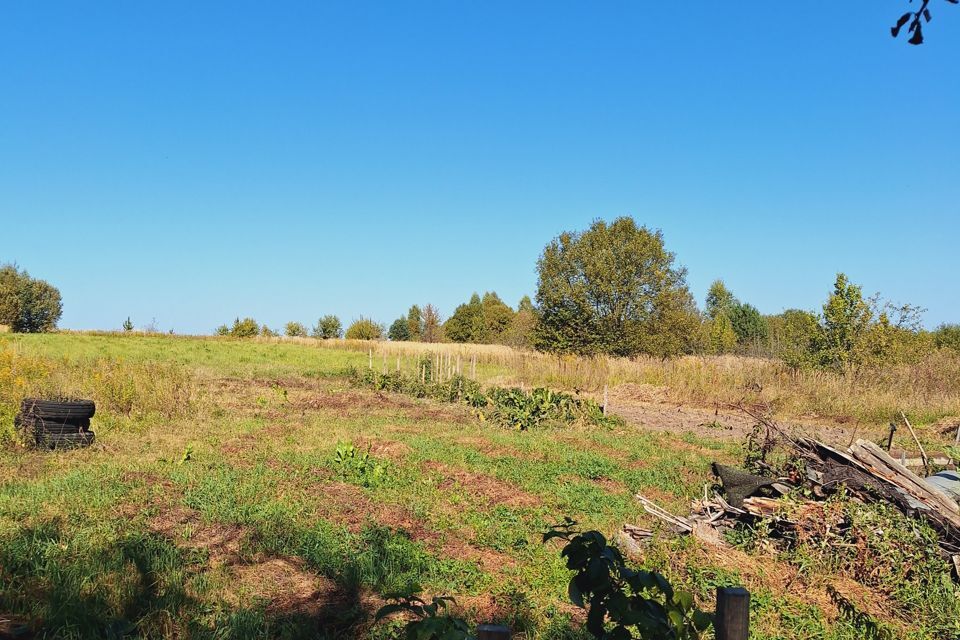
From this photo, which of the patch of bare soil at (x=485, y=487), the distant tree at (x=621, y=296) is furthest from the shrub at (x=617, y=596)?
the distant tree at (x=621, y=296)

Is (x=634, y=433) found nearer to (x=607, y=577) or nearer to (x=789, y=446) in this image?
(x=789, y=446)

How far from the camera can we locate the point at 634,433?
12469 mm

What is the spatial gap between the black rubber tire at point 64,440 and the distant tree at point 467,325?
5720cm

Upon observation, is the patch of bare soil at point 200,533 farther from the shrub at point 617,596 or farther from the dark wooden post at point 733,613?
the dark wooden post at point 733,613

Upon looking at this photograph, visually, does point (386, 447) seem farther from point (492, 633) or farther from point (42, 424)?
point (492, 633)

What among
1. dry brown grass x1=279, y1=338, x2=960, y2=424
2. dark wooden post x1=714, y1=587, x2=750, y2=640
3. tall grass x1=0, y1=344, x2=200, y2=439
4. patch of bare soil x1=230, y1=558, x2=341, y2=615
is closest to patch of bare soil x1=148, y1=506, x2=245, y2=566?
patch of bare soil x1=230, y1=558, x2=341, y2=615

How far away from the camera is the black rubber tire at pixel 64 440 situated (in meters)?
8.52

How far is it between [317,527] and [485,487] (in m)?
2.30

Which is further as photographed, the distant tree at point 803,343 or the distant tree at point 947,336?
the distant tree at point 947,336

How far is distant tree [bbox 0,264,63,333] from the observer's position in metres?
49.8

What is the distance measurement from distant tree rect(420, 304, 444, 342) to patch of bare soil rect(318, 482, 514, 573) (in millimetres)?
54102

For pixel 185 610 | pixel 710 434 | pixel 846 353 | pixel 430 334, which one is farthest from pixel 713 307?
pixel 185 610

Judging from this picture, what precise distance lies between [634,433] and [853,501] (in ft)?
24.0

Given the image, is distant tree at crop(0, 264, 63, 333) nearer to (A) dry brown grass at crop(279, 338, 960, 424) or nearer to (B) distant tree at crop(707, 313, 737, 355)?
(A) dry brown grass at crop(279, 338, 960, 424)
